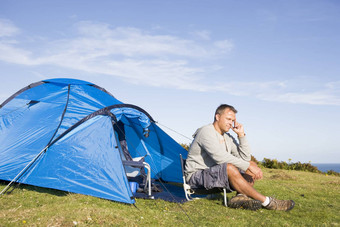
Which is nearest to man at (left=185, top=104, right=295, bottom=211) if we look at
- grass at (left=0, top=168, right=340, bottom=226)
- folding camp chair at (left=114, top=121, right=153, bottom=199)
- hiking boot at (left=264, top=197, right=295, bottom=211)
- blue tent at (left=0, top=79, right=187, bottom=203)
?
hiking boot at (left=264, top=197, right=295, bottom=211)

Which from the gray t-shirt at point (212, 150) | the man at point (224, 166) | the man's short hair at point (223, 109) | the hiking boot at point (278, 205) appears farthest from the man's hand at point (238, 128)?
the hiking boot at point (278, 205)

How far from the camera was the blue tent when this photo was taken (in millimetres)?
6145

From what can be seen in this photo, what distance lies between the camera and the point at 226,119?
19.4ft

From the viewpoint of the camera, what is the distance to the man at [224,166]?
5.52 metres

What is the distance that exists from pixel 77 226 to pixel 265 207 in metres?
3.05

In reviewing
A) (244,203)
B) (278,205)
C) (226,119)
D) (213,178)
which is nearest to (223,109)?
(226,119)

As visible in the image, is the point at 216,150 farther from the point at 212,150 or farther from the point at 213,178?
the point at 213,178

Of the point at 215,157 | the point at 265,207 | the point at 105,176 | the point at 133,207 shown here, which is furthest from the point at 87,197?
the point at 265,207

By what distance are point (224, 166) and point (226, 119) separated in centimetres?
86

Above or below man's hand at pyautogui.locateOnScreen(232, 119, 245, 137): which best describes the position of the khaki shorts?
below

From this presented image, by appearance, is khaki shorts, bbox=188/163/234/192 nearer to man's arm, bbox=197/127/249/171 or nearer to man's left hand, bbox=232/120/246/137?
man's arm, bbox=197/127/249/171

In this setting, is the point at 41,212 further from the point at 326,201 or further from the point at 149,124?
the point at 326,201

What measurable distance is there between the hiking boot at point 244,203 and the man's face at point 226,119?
1.19 meters

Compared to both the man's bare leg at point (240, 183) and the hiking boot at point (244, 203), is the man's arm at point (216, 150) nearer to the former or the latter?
the man's bare leg at point (240, 183)
